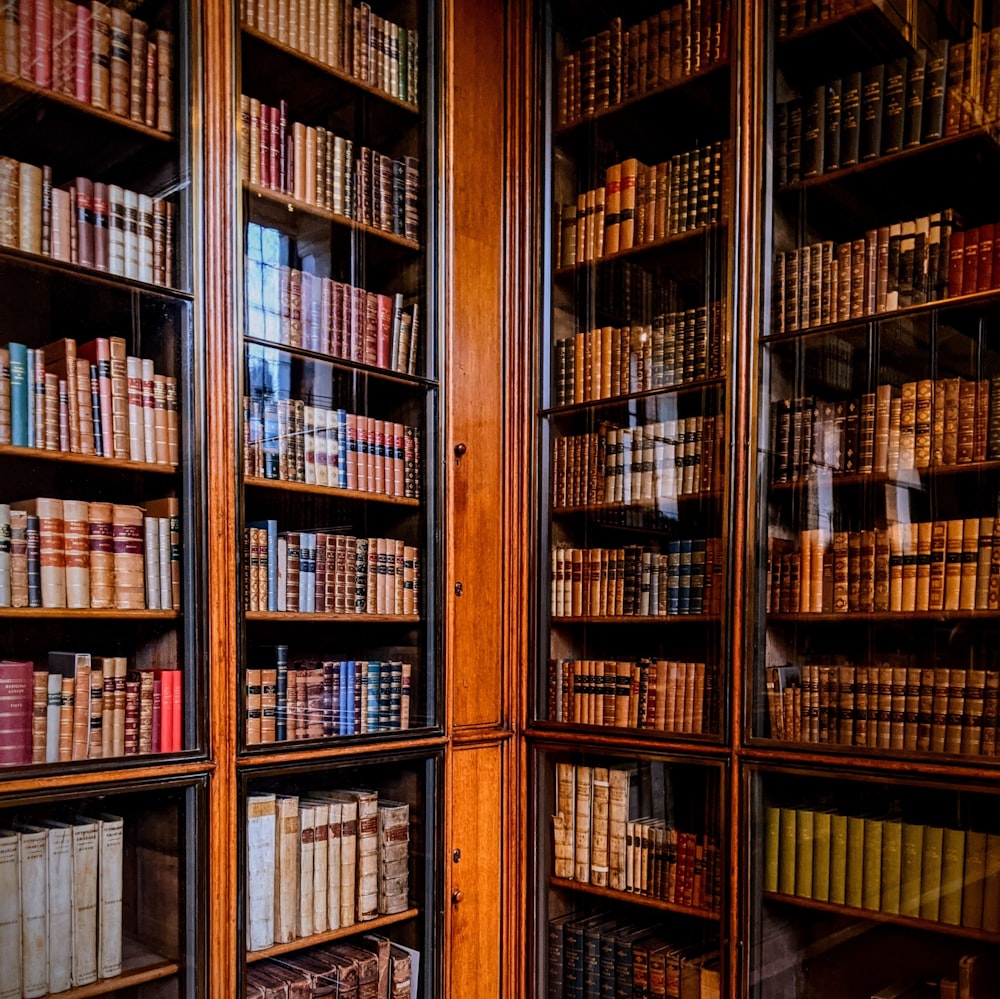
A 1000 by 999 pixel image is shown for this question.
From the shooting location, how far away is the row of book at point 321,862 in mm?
2375

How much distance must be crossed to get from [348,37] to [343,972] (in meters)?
2.36

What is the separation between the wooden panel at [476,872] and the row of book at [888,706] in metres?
0.87

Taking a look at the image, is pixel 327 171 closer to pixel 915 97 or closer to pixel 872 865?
pixel 915 97

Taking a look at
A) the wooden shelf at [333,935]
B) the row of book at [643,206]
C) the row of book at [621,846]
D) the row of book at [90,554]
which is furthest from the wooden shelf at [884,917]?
the row of book at [643,206]

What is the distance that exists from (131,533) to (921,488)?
5.76 feet

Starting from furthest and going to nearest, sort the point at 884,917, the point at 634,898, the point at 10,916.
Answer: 1. the point at 634,898
2. the point at 884,917
3. the point at 10,916

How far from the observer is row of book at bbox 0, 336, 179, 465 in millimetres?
2045

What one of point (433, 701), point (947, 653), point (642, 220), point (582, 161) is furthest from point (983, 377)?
point (433, 701)

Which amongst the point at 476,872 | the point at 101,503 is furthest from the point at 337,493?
the point at 476,872

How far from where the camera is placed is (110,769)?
2088 millimetres

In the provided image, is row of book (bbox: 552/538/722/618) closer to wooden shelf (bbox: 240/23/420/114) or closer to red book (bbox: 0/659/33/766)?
wooden shelf (bbox: 240/23/420/114)

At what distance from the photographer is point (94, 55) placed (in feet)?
7.15

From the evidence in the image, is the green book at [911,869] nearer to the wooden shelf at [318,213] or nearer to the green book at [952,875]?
the green book at [952,875]

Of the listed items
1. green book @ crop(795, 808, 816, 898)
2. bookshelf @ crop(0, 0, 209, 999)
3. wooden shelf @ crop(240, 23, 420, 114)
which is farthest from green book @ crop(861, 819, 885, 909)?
wooden shelf @ crop(240, 23, 420, 114)
